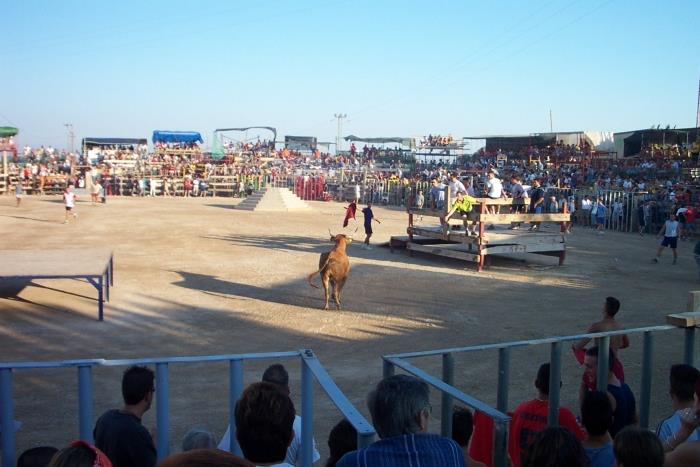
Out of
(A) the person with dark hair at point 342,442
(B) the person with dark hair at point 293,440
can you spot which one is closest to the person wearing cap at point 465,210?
(B) the person with dark hair at point 293,440

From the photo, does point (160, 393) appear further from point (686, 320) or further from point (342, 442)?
point (686, 320)

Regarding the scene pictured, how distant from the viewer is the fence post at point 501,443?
2617mm

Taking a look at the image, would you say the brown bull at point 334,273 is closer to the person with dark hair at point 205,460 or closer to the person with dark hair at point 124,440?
the person with dark hair at point 124,440

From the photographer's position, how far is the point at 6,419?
325cm

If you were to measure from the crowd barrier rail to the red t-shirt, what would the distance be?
0.08m

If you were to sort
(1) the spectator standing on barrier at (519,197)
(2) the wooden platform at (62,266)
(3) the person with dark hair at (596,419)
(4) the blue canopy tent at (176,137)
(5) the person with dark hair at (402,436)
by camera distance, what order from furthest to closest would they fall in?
1. (4) the blue canopy tent at (176,137)
2. (1) the spectator standing on barrier at (519,197)
3. (2) the wooden platform at (62,266)
4. (3) the person with dark hair at (596,419)
5. (5) the person with dark hair at (402,436)

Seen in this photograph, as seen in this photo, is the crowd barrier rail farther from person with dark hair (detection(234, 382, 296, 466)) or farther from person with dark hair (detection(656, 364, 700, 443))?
person with dark hair (detection(234, 382, 296, 466))

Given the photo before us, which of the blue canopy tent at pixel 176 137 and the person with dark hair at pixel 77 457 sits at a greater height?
the blue canopy tent at pixel 176 137

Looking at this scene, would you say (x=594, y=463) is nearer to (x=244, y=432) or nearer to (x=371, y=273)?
(x=244, y=432)

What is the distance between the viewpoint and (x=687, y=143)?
38844 mm

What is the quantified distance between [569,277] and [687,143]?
2825cm

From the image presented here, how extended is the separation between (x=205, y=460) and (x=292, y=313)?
9.85 m

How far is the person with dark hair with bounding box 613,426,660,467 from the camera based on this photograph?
2.72 meters

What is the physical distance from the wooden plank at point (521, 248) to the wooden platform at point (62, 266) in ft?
28.8
